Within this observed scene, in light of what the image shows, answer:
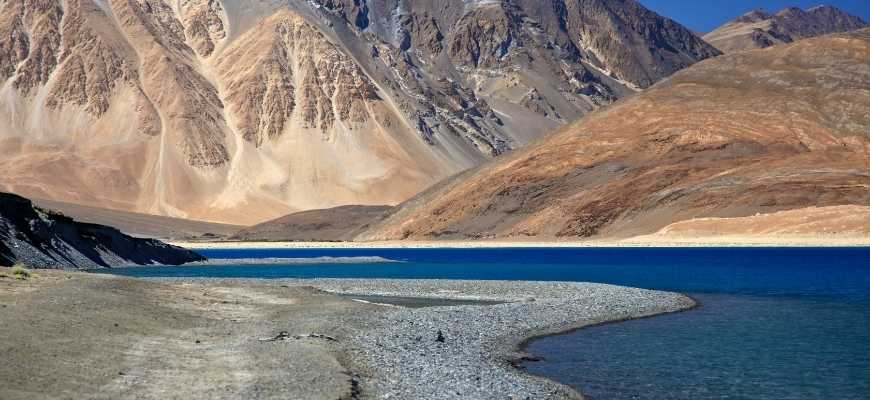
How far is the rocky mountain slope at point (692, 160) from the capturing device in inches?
4227

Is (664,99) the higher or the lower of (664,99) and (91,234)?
the higher

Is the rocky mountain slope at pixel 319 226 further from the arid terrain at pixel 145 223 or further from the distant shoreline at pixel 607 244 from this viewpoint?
the distant shoreline at pixel 607 244

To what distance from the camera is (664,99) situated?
138500 mm

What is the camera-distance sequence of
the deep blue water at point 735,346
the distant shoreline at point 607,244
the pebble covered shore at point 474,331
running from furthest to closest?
1. the distant shoreline at point 607,244
2. the deep blue water at point 735,346
3. the pebble covered shore at point 474,331

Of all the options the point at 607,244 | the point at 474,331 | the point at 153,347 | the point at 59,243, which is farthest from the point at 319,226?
the point at 153,347

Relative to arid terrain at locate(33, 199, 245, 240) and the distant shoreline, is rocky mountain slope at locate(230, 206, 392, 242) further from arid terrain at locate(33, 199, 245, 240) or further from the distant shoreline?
the distant shoreline

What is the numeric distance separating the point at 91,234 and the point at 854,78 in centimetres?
10552

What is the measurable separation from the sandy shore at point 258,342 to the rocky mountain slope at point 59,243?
17.0 metres

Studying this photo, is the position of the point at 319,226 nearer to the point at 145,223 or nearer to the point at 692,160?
the point at 145,223

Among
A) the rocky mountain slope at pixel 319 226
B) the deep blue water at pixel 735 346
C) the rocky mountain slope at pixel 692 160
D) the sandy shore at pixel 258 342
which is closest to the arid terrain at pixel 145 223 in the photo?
the rocky mountain slope at pixel 319 226

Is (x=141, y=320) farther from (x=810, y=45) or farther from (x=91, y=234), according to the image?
(x=810, y=45)

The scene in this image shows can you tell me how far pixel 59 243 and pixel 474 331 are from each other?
127 feet

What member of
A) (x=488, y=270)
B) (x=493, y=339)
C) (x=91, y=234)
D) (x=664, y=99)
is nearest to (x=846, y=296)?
(x=493, y=339)

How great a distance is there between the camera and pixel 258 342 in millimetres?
22859
